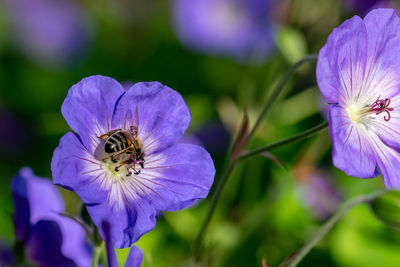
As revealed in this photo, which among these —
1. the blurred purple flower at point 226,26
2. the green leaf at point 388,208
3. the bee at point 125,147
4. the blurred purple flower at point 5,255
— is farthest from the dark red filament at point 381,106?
the blurred purple flower at point 226,26

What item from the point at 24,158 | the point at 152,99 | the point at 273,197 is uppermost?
the point at 152,99

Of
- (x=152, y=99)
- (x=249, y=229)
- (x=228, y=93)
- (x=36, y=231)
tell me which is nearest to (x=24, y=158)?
(x=228, y=93)

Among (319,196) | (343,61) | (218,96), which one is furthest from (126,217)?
(218,96)

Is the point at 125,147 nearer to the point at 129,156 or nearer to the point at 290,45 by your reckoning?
the point at 129,156

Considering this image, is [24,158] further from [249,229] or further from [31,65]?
[249,229]

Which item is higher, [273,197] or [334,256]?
[273,197]
